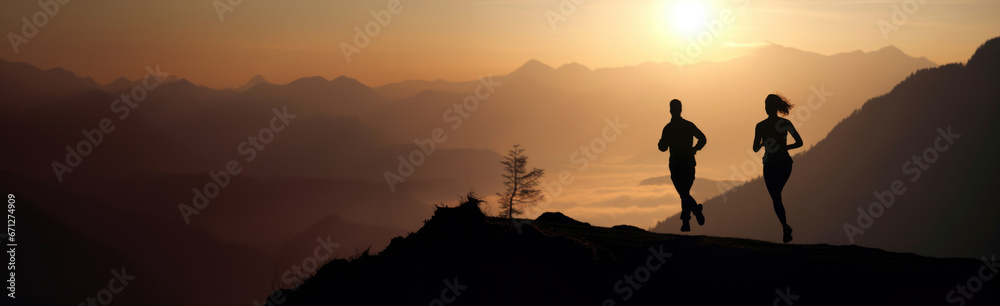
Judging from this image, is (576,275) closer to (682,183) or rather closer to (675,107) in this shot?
(682,183)

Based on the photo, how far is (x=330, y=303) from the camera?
428 inches

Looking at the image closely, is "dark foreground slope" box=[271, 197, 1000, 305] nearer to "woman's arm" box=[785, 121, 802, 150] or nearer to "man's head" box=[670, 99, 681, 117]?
"woman's arm" box=[785, 121, 802, 150]

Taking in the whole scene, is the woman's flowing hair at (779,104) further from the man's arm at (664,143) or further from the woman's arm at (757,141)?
the man's arm at (664,143)

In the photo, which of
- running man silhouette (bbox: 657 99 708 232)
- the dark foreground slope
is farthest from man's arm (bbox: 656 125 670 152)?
the dark foreground slope

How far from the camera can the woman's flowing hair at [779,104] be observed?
14766 millimetres

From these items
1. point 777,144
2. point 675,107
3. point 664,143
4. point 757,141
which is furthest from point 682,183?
point 777,144

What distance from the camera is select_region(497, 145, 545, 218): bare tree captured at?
4703cm

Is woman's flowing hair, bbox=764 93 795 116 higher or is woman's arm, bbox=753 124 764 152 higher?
woman's flowing hair, bbox=764 93 795 116

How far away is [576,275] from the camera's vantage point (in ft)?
34.9

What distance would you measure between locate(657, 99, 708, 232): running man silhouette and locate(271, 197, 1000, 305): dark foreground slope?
386cm

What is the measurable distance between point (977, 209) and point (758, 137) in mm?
217100

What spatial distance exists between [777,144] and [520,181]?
33.7 meters

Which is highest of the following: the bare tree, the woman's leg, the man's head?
the bare tree

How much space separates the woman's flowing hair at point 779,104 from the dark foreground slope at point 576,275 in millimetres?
3992
